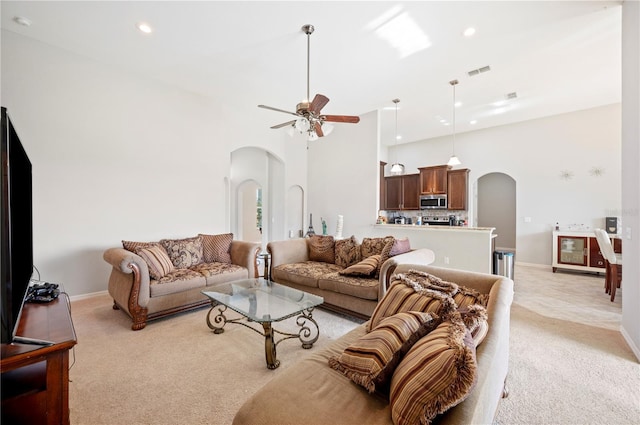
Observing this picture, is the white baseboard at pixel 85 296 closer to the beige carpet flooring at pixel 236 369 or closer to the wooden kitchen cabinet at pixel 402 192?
the beige carpet flooring at pixel 236 369

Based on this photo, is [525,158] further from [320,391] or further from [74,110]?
[74,110]

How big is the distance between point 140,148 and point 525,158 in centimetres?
789

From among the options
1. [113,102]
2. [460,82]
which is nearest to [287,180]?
[113,102]

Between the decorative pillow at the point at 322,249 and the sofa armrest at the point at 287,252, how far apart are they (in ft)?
0.38

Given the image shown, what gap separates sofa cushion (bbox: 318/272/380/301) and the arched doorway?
6.54 meters

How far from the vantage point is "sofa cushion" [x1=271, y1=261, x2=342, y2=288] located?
3.43 metres

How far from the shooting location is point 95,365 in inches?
85.0

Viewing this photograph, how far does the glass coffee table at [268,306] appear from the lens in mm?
2152

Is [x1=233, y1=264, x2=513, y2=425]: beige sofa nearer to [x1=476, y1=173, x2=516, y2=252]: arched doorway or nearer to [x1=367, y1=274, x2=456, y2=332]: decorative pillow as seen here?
[x1=367, y1=274, x2=456, y2=332]: decorative pillow

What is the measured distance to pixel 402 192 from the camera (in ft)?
26.7

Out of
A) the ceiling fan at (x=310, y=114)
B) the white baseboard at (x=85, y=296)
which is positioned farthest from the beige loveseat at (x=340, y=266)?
the white baseboard at (x=85, y=296)

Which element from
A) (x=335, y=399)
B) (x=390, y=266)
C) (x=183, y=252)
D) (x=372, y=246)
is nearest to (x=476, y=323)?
(x=335, y=399)

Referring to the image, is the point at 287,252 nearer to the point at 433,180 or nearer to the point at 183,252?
the point at 183,252

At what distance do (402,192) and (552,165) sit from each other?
3.44 meters
